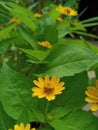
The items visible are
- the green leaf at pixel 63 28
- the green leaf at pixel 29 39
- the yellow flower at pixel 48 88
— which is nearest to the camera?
the yellow flower at pixel 48 88

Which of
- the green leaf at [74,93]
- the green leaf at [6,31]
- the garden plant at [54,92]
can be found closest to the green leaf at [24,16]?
the green leaf at [6,31]

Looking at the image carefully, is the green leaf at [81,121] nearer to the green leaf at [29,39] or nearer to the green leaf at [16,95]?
the green leaf at [16,95]

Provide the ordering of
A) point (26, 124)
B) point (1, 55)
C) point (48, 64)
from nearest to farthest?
A: point (26, 124) → point (48, 64) → point (1, 55)

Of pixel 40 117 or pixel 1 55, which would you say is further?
pixel 1 55

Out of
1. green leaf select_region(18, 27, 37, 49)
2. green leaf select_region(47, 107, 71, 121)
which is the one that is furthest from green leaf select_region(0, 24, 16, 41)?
green leaf select_region(47, 107, 71, 121)

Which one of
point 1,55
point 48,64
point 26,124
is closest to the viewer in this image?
point 26,124

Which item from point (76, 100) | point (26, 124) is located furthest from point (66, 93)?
point (26, 124)

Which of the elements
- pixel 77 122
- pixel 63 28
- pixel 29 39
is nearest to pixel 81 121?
pixel 77 122

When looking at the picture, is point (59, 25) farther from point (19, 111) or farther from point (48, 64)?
point (19, 111)
